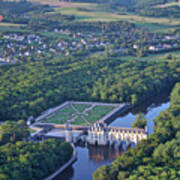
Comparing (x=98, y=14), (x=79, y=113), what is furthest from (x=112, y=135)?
(x=98, y=14)

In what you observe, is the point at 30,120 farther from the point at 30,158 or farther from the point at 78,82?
the point at 78,82

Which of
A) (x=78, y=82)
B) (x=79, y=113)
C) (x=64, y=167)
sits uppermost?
(x=78, y=82)

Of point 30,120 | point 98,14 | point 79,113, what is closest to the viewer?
point 30,120

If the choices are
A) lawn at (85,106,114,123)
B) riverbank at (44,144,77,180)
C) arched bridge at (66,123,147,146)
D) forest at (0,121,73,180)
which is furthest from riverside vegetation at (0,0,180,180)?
lawn at (85,106,114,123)

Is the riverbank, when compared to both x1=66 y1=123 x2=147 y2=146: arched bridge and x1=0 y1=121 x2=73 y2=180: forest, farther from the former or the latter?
x1=66 y1=123 x2=147 y2=146: arched bridge

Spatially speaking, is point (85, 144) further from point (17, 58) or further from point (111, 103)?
point (17, 58)

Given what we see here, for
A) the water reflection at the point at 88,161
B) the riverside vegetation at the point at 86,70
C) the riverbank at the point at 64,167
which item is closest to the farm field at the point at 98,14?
the riverside vegetation at the point at 86,70
